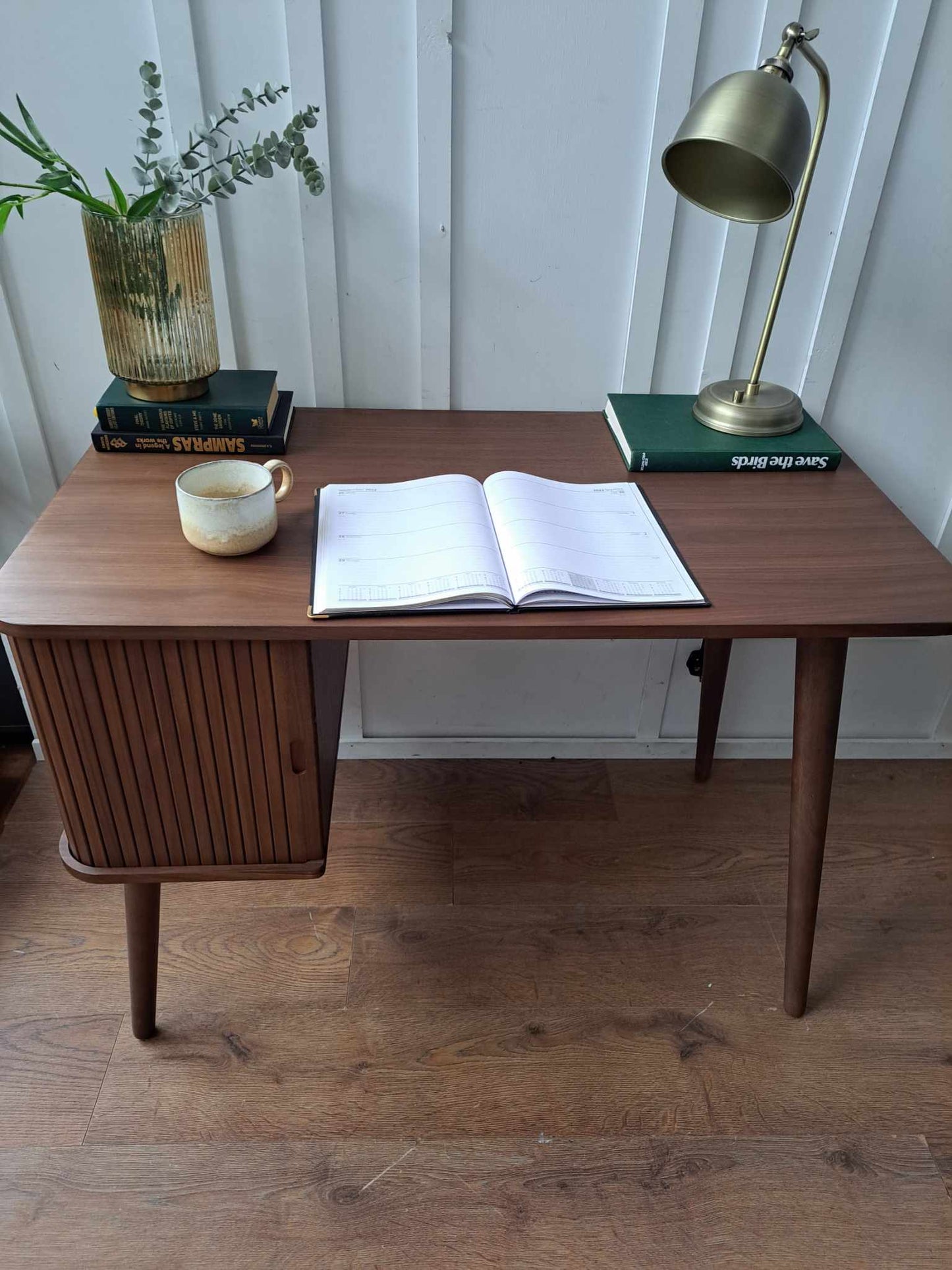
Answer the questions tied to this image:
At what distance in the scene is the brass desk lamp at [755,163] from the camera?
2.86 feet

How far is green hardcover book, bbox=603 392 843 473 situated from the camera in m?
1.08

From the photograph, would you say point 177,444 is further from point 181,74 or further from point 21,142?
point 181,74

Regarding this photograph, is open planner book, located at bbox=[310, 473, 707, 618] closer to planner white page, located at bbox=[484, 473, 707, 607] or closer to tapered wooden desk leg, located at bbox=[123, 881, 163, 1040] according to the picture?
planner white page, located at bbox=[484, 473, 707, 607]

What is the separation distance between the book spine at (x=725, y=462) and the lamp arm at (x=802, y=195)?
0.10 meters

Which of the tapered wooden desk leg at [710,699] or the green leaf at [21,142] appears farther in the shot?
the tapered wooden desk leg at [710,699]

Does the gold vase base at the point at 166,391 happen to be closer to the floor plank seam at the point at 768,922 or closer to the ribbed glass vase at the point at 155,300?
the ribbed glass vase at the point at 155,300

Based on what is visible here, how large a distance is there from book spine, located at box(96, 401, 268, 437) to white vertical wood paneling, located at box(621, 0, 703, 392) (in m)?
0.55

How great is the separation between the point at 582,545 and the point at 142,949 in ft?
2.37

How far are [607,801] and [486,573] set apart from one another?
0.83 meters

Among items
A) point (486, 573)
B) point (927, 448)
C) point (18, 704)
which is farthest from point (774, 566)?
point (18, 704)

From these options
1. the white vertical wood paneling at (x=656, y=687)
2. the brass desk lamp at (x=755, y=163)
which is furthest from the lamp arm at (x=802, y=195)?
the white vertical wood paneling at (x=656, y=687)

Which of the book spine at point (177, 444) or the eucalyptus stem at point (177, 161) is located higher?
the eucalyptus stem at point (177, 161)

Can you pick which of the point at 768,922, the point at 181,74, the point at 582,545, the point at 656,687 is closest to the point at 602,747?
the point at 656,687

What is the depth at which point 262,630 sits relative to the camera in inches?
31.1
